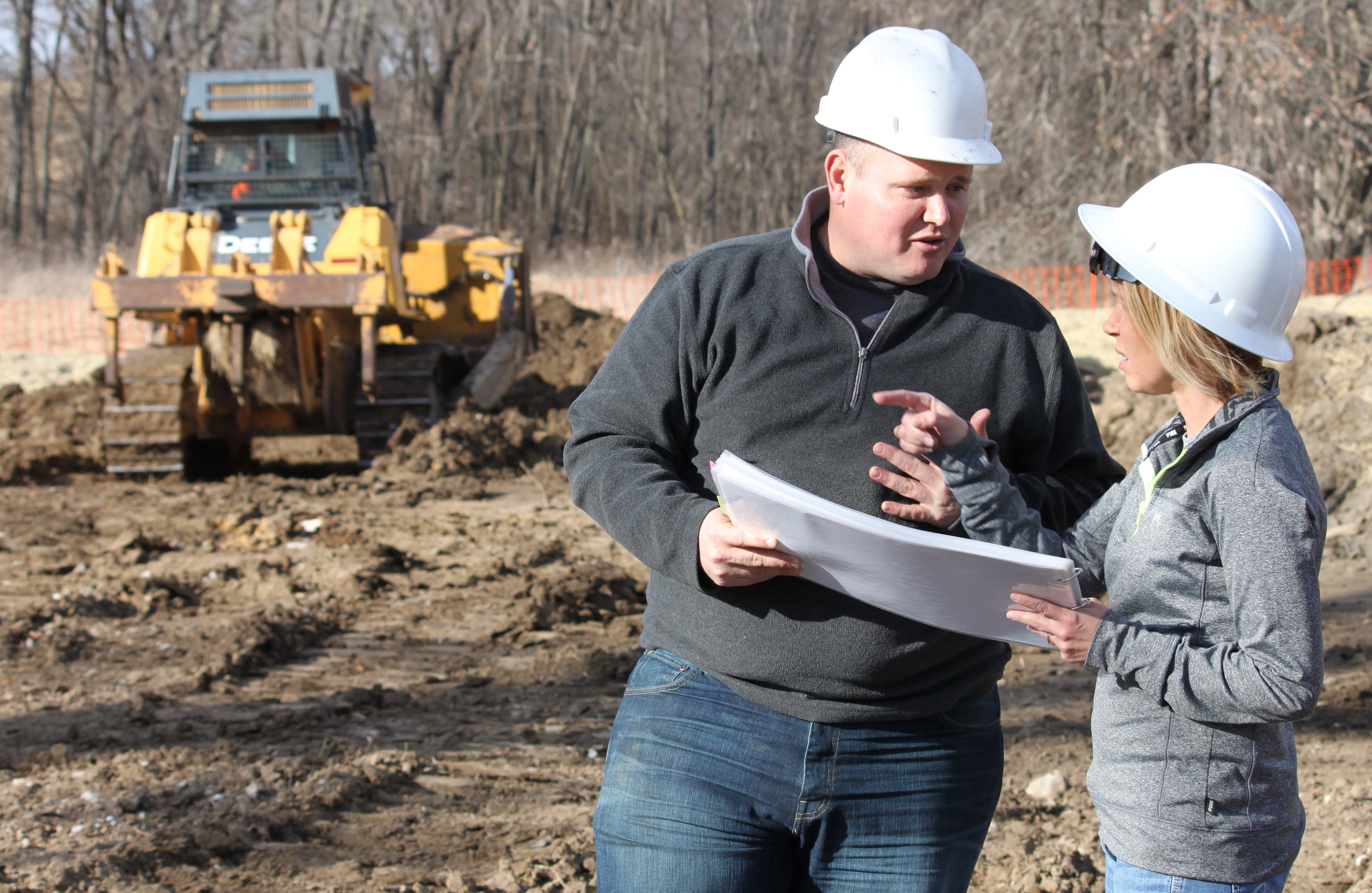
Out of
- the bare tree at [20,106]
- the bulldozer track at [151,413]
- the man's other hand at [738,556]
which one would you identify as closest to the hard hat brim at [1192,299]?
the man's other hand at [738,556]

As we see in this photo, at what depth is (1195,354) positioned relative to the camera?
190cm

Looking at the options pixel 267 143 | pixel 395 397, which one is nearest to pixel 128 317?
pixel 267 143

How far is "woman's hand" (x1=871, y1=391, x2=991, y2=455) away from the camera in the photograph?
1.89 m

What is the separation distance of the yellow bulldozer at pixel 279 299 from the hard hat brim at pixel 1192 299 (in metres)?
8.10

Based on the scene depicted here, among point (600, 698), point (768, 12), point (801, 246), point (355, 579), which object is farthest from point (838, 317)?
point (768, 12)

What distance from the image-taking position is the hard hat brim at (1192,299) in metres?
1.87

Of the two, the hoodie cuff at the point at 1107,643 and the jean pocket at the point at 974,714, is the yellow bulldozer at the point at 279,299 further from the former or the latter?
the hoodie cuff at the point at 1107,643

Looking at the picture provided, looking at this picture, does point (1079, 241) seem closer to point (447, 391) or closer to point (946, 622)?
point (447, 391)

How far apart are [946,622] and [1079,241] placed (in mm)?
17395

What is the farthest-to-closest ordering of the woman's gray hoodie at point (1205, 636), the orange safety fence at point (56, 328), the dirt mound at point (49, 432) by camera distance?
the orange safety fence at point (56, 328), the dirt mound at point (49, 432), the woman's gray hoodie at point (1205, 636)

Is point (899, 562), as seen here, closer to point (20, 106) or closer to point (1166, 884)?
point (1166, 884)

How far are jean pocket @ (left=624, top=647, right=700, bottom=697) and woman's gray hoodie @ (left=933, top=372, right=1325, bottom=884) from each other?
559 millimetres

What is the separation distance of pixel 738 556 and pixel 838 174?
0.76 metres

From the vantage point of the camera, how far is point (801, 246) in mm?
2203
